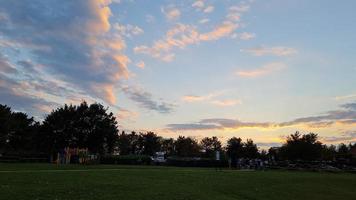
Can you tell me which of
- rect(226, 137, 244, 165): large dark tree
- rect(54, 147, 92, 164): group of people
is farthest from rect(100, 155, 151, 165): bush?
rect(226, 137, 244, 165): large dark tree

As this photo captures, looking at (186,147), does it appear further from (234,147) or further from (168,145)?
(234,147)

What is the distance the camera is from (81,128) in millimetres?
91250

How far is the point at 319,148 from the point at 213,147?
92.9m

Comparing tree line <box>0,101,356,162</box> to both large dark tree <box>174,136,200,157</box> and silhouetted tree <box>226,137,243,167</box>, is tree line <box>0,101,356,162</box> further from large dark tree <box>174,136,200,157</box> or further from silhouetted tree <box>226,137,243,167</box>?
Result: large dark tree <box>174,136,200,157</box>

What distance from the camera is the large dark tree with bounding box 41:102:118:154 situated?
88000 mm

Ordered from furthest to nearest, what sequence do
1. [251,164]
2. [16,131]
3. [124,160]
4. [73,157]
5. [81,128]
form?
[16,131] < [81,128] < [124,160] < [251,164] < [73,157]

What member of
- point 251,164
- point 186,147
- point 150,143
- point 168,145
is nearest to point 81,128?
point 251,164

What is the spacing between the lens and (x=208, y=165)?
71.8 metres

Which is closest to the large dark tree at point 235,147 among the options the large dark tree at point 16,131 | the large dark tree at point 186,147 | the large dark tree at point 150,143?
the large dark tree at point 186,147

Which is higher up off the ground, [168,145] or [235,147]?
[168,145]

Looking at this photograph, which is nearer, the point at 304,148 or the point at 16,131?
the point at 304,148

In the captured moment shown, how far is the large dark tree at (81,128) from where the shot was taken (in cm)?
8800

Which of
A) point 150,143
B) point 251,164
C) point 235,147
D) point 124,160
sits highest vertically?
point 150,143

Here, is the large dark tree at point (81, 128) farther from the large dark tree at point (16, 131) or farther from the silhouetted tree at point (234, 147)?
the silhouetted tree at point (234, 147)
